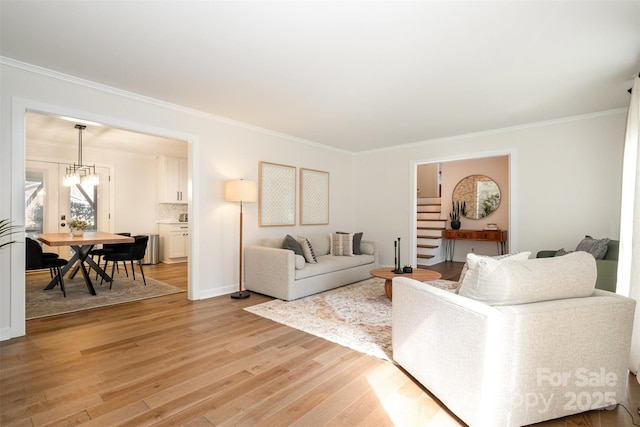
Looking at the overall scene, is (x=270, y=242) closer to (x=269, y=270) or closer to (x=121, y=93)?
(x=269, y=270)

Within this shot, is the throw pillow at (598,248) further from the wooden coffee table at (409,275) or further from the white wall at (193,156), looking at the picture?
the white wall at (193,156)

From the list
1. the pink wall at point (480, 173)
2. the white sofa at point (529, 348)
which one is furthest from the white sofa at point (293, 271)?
the pink wall at point (480, 173)

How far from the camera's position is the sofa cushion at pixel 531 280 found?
1.57m

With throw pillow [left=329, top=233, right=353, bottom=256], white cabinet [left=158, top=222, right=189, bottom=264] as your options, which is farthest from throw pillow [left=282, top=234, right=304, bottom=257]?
white cabinet [left=158, top=222, right=189, bottom=264]

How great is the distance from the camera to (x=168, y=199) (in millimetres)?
7180

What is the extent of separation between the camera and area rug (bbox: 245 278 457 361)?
2.77 metres

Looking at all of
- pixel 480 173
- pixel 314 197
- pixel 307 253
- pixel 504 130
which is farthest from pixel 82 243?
pixel 480 173

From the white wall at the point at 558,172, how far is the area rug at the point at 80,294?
5.15m

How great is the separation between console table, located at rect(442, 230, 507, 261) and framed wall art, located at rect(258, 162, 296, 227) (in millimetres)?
3900

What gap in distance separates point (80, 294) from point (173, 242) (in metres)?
2.80

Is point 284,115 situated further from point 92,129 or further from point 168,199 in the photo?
point 168,199

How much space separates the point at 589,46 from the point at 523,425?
2.84 metres

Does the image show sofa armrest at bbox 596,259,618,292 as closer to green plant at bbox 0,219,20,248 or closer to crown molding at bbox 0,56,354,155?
crown molding at bbox 0,56,354,155

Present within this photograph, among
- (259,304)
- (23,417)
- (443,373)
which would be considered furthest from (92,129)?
(443,373)
